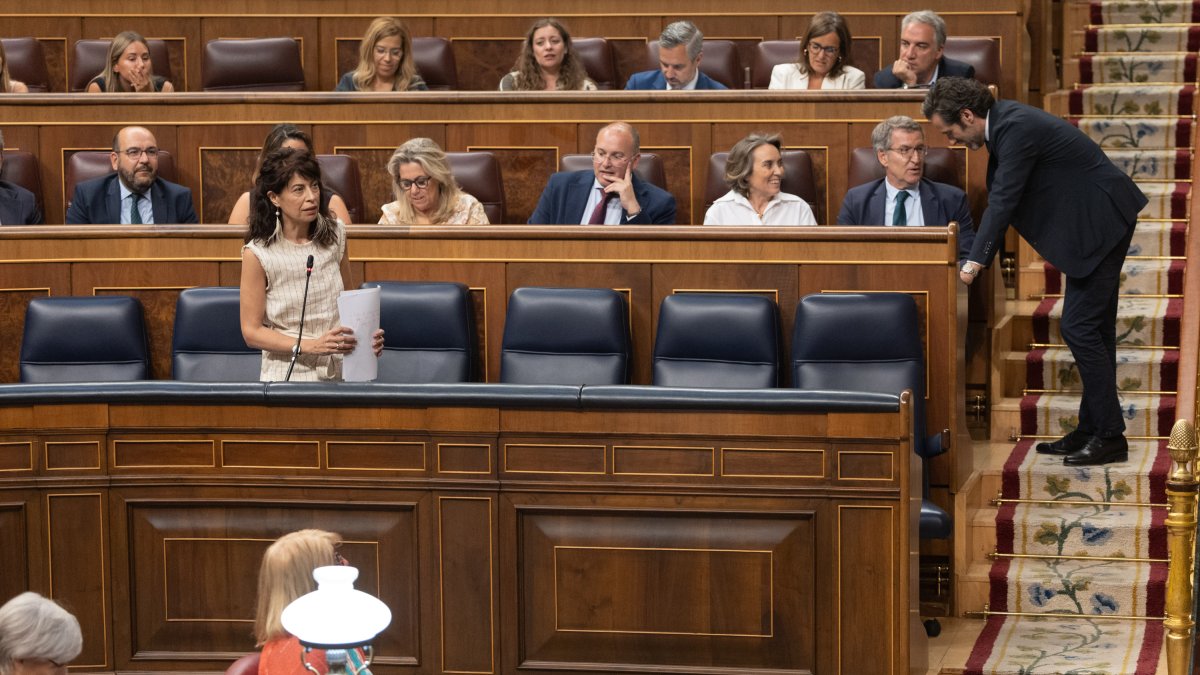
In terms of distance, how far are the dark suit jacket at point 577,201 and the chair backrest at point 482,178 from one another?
157 millimetres

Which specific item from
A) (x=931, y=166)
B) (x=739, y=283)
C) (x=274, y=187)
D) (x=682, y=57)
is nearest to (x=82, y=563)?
(x=274, y=187)

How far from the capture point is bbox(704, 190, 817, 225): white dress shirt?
4031mm

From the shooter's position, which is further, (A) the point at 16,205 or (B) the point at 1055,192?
(A) the point at 16,205

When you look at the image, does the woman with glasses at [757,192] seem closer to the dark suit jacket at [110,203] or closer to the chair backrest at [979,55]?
the chair backrest at [979,55]

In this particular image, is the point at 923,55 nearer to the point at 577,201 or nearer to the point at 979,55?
the point at 979,55

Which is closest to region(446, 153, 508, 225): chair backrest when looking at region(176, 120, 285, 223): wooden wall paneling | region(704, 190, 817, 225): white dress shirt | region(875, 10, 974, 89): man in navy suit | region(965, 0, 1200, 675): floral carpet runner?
region(176, 120, 285, 223): wooden wall paneling

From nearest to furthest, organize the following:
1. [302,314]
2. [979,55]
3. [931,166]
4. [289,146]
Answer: [302,314] < [289,146] < [931,166] < [979,55]

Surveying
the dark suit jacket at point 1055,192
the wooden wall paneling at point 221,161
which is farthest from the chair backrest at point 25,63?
the dark suit jacket at point 1055,192

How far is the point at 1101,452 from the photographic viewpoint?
12.5ft

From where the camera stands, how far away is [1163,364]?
4117 millimetres

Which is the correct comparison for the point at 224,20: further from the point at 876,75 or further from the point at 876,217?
the point at 876,217

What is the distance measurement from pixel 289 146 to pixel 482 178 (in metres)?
0.97

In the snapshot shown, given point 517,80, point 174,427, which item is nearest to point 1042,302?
point 517,80

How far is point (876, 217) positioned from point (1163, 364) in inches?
31.3
